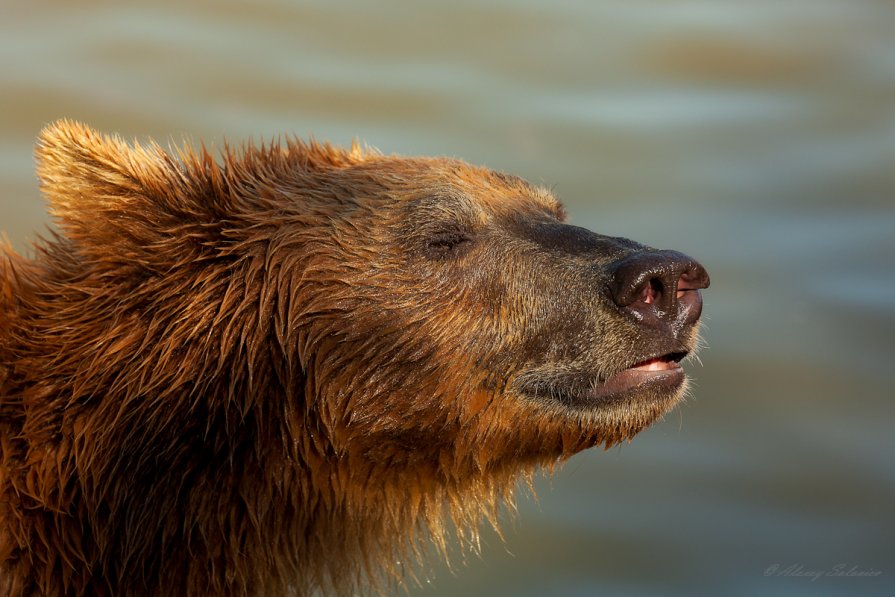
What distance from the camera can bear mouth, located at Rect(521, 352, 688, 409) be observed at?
505 centimetres

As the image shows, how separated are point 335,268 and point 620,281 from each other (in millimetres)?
1105

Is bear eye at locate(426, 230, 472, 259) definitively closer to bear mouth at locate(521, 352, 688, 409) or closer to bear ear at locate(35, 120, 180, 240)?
bear mouth at locate(521, 352, 688, 409)

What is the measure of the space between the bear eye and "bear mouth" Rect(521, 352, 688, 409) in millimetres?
607

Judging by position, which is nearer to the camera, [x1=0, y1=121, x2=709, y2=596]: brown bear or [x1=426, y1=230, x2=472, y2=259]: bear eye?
[x1=0, y1=121, x2=709, y2=596]: brown bear

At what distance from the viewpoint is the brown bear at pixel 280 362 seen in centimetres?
478

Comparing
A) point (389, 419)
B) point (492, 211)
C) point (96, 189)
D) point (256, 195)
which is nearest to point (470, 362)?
point (389, 419)

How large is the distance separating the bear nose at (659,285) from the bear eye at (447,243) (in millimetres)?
625

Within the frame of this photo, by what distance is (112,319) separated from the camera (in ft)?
16.0

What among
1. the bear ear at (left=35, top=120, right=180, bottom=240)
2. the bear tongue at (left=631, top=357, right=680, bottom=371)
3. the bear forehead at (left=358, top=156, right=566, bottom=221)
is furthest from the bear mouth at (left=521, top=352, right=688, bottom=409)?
the bear ear at (left=35, top=120, right=180, bottom=240)

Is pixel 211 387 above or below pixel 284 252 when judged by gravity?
below

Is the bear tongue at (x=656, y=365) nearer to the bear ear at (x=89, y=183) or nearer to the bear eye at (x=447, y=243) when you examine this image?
the bear eye at (x=447, y=243)

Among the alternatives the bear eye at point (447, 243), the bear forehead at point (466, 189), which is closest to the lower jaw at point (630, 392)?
the bear eye at point (447, 243)

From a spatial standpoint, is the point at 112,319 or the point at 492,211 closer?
the point at 112,319

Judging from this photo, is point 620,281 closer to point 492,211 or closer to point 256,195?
point 492,211
